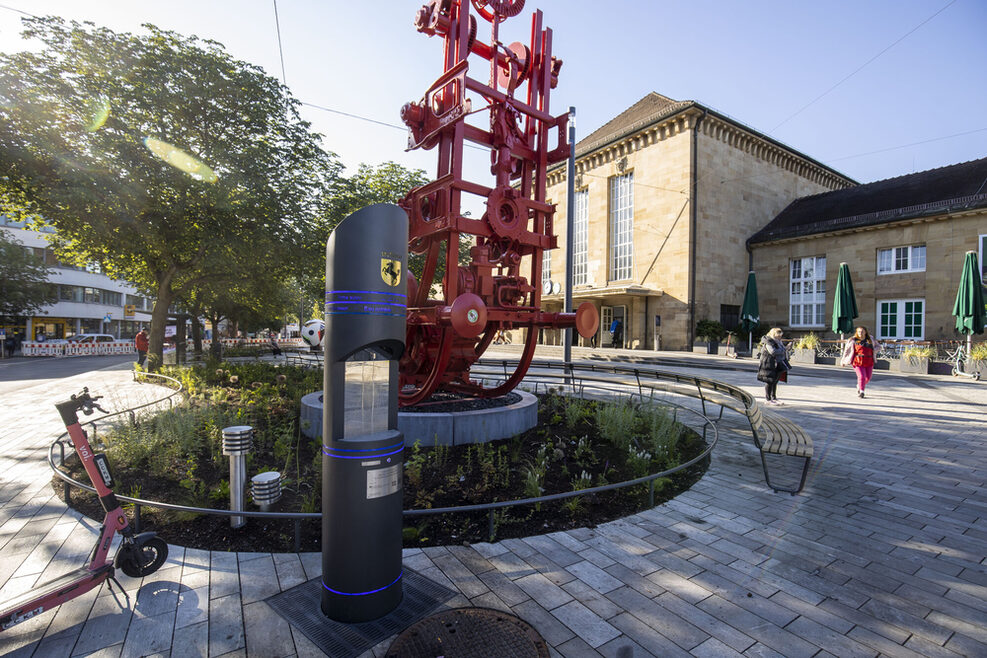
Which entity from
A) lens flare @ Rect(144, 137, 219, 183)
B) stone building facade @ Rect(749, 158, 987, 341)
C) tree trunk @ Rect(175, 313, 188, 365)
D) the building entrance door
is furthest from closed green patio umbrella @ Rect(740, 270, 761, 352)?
tree trunk @ Rect(175, 313, 188, 365)

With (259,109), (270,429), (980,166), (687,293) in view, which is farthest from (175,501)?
(980,166)

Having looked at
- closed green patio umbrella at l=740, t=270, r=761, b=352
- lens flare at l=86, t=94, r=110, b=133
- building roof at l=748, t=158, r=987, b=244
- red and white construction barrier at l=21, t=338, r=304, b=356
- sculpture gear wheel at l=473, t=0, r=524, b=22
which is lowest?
red and white construction barrier at l=21, t=338, r=304, b=356

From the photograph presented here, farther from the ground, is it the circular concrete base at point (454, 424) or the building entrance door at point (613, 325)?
the building entrance door at point (613, 325)

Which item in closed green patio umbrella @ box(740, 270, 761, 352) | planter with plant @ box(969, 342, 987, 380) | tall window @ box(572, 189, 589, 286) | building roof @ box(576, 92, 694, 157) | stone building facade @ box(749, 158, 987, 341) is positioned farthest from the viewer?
tall window @ box(572, 189, 589, 286)

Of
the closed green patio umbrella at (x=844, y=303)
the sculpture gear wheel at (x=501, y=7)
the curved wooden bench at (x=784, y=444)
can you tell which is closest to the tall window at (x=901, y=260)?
the closed green patio umbrella at (x=844, y=303)

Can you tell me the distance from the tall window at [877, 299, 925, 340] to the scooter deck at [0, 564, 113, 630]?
100.0 feet

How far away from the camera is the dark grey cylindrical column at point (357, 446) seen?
2752 mm

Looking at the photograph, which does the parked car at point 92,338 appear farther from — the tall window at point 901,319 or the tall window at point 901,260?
the tall window at point 901,260

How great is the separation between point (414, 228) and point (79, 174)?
8629mm

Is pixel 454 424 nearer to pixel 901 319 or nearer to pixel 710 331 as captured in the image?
pixel 710 331

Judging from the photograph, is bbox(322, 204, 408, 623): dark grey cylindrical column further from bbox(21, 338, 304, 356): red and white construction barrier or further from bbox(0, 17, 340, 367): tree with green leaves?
bbox(21, 338, 304, 356): red and white construction barrier

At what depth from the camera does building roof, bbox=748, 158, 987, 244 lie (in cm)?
2225

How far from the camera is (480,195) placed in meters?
6.62

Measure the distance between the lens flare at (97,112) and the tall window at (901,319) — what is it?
3257cm
